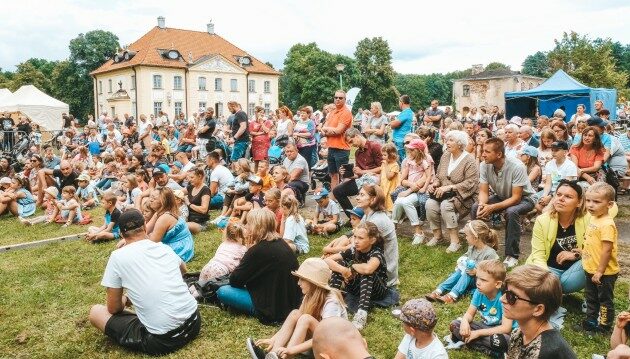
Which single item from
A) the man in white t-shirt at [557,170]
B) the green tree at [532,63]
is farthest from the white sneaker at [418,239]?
the green tree at [532,63]

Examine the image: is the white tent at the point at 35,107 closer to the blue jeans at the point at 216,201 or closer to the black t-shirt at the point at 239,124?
the black t-shirt at the point at 239,124

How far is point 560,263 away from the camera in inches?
187

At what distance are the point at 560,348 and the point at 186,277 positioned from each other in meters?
4.72

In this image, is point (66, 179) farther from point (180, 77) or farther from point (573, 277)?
point (180, 77)

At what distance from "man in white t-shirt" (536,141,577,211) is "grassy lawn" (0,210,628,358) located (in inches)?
72.0

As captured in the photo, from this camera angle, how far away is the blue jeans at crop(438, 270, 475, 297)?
5.35 m

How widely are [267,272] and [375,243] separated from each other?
115cm

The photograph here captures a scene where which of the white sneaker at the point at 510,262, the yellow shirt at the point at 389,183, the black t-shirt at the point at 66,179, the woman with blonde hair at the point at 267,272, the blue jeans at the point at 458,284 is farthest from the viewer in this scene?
the black t-shirt at the point at 66,179

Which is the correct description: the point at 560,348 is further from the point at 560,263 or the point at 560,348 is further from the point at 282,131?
the point at 282,131

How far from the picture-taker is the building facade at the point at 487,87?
7294 centimetres

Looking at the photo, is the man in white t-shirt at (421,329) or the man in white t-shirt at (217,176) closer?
the man in white t-shirt at (421,329)

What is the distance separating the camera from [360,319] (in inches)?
189

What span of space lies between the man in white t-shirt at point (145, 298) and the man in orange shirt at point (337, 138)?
17.3ft

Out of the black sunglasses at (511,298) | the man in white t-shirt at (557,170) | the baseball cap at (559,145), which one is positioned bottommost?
the black sunglasses at (511,298)
